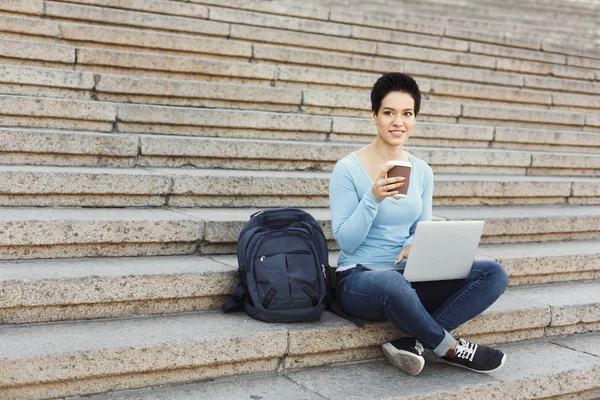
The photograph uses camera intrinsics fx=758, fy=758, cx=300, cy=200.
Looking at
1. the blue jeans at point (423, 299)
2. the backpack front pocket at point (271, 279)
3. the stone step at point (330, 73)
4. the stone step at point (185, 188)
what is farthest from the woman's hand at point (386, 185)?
the stone step at point (330, 73)

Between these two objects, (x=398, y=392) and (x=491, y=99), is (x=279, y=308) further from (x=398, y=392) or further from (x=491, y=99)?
(x=491, y=99)

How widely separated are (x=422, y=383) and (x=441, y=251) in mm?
578

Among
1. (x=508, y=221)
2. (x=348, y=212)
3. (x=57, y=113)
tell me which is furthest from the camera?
(x=508, y=221)

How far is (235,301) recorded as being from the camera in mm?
3438

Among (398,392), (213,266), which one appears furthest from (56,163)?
(398,392)

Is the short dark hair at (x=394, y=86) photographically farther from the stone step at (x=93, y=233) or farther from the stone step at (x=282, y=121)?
the stone step at (x=282, y=121)

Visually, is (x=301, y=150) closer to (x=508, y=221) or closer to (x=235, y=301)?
(x=508, y=221)

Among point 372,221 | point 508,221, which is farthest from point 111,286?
point 508,221

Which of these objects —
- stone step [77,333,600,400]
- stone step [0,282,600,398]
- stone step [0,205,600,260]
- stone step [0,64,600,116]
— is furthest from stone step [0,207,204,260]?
stone step [0,64,600,116]

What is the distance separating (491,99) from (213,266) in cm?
416

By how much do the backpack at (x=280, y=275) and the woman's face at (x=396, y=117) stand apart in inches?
23.6

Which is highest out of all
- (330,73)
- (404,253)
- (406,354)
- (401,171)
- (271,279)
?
(330,73)

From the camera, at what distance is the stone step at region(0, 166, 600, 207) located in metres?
3.84

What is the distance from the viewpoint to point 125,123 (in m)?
4.86
